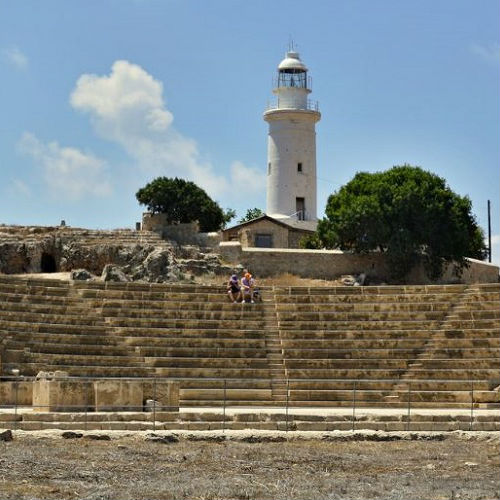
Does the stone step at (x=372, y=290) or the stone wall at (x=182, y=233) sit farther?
the stone wall at (x=182, y=233)

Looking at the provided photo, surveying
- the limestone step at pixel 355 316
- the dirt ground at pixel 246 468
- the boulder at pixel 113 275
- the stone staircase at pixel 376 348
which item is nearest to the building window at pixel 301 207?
the boulder at pixel 113 275

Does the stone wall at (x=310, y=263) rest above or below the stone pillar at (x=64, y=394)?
above

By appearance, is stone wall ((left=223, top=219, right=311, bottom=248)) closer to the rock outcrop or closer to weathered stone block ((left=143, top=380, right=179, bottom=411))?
the rock outcrop

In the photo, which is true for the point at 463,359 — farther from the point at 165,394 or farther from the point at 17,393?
the point at 17,393

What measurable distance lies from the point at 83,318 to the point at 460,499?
15.9 meters

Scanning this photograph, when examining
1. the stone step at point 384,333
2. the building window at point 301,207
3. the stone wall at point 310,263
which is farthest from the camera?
the building window at point 301,207

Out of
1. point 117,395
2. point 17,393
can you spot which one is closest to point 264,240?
point 17,393

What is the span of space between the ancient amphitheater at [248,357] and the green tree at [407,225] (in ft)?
72.5

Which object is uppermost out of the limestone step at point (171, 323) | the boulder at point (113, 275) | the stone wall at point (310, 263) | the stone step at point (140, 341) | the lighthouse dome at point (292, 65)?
the lighthouse dome at point (292, 65)

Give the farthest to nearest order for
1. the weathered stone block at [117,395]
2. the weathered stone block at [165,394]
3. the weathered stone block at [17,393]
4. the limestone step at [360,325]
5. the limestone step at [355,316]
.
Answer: the limestone step at [355,316], the limestone step at [360,325], the weathered stone block at [17,393], the weathered stone block at [165,394], the weathered stone block at [117,395]

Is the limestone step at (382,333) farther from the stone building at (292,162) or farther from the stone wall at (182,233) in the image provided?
the stone building at (292,162)

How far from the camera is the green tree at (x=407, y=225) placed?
185ft

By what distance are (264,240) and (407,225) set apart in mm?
8285

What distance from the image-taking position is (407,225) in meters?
57.7
